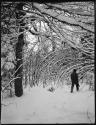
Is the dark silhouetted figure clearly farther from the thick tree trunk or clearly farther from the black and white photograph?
the thick tree trunk

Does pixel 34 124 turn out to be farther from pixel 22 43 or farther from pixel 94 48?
pixel 22 43

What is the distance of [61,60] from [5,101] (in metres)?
1.32

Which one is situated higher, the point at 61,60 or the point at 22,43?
the point at 22,43

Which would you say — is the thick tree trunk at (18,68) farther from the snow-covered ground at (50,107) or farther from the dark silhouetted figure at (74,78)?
the dark silhouetted figure at (74,78)

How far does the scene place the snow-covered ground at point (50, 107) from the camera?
2.96 m

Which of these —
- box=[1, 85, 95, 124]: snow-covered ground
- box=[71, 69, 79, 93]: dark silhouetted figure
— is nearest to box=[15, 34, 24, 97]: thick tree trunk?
box=[1, 85, 95, 124]: snow-covered ground

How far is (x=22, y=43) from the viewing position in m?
3.85

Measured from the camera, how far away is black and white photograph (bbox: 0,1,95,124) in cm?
290

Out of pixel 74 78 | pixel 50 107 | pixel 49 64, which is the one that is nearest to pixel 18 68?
pixel 49 64

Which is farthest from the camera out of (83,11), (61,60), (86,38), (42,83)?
(42,83)

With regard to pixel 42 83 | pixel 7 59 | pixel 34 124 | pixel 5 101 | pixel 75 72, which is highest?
pixel 7 59

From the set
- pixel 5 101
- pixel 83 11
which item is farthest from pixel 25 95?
pixel 83 11

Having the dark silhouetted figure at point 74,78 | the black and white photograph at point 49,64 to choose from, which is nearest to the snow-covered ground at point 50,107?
the black and white photograph at point 49,64

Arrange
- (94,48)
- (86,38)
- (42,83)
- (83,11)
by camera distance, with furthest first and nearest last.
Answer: (42,83) < (86,38) < (83,11) < (94,48)
